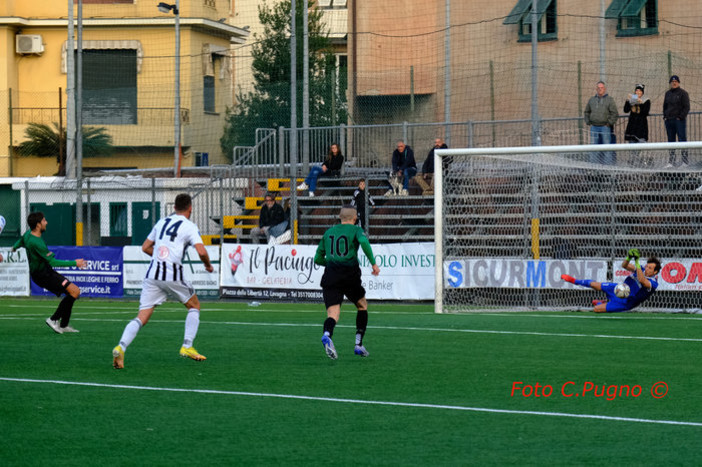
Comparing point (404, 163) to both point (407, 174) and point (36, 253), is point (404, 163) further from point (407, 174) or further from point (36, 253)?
point (36, 253)

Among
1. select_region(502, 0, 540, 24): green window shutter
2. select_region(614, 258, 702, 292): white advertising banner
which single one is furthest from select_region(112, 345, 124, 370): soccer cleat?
select_region(502, 0, 540, 24): green window shutter

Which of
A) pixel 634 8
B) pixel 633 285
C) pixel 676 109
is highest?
pixel 634 8

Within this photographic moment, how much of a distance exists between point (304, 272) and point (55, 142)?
18.8 meters

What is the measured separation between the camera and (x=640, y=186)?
2256 centimetres

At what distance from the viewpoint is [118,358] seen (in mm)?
12516

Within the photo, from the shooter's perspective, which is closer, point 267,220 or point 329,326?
point 329,326

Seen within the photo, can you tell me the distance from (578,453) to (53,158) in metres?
36.4

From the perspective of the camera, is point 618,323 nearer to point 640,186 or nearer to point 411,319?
point 411,319

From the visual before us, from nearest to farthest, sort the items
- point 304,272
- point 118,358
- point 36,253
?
point 118,358 → point 36,253 → point 304,272

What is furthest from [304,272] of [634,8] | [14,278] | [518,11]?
[634,8]

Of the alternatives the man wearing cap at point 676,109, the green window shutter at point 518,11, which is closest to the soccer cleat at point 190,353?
the man wearing cap at point 676,109

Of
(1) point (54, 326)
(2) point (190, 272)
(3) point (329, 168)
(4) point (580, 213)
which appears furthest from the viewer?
(3) point (329, 168)

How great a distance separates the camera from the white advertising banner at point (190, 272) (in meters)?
26.8

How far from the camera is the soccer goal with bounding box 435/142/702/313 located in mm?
21578
